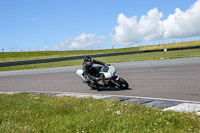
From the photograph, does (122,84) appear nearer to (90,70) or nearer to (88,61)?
(90,70)

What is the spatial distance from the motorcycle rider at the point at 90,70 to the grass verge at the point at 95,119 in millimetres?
3398

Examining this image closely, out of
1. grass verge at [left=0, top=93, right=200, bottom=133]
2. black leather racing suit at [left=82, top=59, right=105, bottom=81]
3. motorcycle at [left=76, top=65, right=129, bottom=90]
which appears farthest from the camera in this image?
black leather racing suit at [left=82, top=59, right=105, bottom=81]

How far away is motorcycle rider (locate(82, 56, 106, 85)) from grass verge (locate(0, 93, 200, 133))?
3398 mm

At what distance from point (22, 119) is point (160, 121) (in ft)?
9.92

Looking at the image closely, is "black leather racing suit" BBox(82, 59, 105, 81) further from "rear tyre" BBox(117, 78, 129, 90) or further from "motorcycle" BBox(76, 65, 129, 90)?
"rear tyre" BBox(117, 78, 129, 90)

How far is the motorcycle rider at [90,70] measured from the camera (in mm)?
10527

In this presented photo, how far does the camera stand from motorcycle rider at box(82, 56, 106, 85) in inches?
414

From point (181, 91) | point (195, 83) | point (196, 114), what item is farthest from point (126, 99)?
point (195, 83)

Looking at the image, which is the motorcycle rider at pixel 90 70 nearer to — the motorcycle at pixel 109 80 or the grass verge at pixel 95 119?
the motorcycle at pixel 109 80

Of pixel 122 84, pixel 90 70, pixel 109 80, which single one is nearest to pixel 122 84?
pixel 122 84

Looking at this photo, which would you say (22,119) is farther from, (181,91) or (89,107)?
(181,91)

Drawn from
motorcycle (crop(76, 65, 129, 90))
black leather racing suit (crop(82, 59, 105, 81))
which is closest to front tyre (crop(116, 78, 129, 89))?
motorcycle (crop(76, 65, 129, 90))

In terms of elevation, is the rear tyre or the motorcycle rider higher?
the motorcycle rider

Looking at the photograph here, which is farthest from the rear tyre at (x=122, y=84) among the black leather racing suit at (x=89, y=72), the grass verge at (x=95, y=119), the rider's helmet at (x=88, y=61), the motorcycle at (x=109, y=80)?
the grass verge at (x=95, y=119)
